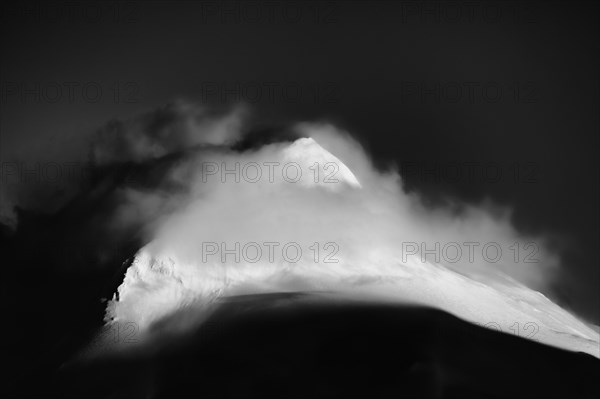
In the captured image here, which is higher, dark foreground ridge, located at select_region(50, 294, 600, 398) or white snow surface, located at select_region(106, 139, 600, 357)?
white snow surface, located at select_region(106, 139, 600, 357)

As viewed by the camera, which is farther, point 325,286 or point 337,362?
point 325,286

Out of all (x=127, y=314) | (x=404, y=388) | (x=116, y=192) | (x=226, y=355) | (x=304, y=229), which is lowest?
(x=404, y=388)

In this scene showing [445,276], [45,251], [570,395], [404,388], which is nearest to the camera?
[404,388]

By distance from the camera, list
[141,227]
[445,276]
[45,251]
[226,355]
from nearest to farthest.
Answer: [226,355], [445,276], [141,227], [45,251]

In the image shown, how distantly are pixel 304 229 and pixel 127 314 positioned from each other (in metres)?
3.99

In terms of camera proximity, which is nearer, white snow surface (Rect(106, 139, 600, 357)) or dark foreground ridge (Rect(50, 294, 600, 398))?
dark foreground ridge (Rect(50, 294, 600, 398))

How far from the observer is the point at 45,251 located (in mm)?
13789

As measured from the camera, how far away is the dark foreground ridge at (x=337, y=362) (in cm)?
736

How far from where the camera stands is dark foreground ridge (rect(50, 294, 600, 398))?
736 centimetres

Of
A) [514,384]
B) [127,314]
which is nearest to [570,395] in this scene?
[514,384]

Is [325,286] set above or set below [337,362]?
above

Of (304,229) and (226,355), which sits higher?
(304,229)

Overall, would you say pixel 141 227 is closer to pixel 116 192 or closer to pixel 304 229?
pixel 116 192

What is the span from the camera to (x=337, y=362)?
7.89 m
